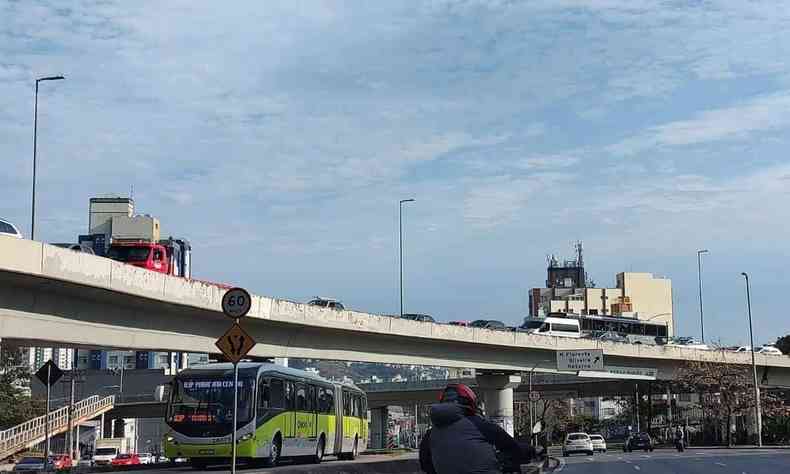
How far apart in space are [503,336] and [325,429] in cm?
2422

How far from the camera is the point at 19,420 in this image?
7581 centimetres

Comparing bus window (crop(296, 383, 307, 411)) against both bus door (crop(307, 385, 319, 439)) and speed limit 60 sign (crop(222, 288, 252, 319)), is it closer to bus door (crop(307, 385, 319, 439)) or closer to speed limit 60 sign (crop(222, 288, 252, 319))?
bus door (crop(307, 385, 319, 439))

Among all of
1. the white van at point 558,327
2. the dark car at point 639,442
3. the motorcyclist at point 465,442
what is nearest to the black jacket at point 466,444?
the motorcyclist at point 465,442

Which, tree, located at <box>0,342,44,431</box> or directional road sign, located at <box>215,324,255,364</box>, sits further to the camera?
tree, located at <box>0,342,44,431</box>

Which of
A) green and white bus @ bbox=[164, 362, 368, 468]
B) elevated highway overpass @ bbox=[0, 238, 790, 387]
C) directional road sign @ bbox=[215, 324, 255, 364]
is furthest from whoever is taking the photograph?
green and white bus @ bbox=[164, 362, 368, 468]

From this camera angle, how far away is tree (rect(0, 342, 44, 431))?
73438 mm

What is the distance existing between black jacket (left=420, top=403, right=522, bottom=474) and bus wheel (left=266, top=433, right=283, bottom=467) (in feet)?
72.9

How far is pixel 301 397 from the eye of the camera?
31.8 m

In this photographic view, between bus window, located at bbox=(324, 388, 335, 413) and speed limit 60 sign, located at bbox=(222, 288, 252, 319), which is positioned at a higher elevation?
speed limit 60 sign, located at bbox=(222, 288, 252, 319)

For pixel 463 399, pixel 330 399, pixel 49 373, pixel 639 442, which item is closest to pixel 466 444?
pixel 463 399

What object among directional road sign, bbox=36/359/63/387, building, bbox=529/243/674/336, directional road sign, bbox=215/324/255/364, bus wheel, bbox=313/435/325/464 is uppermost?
building, bbox=529/243/674/336

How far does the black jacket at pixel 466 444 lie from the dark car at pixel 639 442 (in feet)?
196

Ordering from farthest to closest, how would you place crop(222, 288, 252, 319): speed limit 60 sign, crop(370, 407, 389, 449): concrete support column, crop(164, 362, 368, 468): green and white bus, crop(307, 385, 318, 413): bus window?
→ crop(370, 407, 389, 449): concrete support column < crop(307, 385, 318, 413): bus window < crop(164, 362, 368, 468): green and white bus < crop(222, 288, 252, 319): speed limit 60 sign

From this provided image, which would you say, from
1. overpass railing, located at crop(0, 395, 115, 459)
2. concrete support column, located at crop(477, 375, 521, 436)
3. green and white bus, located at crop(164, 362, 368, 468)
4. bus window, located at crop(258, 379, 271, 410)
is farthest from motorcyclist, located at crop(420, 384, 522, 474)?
concrete support column, located at crop(477, 375, 521, 436)
